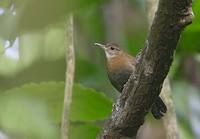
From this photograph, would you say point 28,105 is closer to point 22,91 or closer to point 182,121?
point 22,91

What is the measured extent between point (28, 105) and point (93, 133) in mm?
702

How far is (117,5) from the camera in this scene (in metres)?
4.39

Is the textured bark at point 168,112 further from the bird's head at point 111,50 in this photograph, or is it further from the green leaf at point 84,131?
the bird's head at point 111,50

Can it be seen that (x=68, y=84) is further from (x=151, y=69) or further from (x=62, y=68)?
(x=151, y=69)

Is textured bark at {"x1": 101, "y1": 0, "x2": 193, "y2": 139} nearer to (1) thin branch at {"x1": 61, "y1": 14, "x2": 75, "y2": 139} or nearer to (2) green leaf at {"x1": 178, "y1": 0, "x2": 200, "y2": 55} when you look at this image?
(1) thin branch at {"x1": 61, "y1": 14, "x2": 75, "y2": 139}

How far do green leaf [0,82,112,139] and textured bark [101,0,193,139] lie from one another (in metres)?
0.22

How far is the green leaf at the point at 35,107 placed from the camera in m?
2.05

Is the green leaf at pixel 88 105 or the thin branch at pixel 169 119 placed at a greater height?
the green leaf at pixel 88 105

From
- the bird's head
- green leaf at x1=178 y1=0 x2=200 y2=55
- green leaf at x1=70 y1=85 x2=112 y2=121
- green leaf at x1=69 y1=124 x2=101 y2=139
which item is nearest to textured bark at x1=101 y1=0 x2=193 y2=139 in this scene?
green leaf at x1=70 y1=85 x2=112 y2=121

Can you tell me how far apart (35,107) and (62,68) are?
0.61 meters

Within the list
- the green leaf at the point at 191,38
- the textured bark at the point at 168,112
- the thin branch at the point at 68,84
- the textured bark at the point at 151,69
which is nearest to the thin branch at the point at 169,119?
the textured bark at the point at 168,112

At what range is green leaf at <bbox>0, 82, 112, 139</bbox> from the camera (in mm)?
2053

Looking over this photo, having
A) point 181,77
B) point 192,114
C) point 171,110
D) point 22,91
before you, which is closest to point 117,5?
point 181,77

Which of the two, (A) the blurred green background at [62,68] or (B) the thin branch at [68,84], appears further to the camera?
(B) the thin branch at [68,84]
